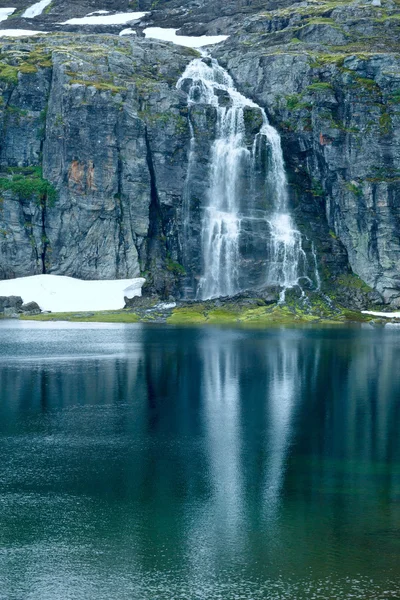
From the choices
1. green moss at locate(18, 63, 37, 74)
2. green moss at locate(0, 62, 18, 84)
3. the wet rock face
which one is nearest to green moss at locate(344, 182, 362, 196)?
the wet rock face

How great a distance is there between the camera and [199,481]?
37531 mm

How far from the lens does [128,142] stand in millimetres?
149500

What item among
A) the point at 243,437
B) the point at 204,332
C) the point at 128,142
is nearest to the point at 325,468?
the point at 243,437

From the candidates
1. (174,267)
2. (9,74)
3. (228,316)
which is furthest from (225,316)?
(9,74)

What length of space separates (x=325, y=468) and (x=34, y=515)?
51.5 feet

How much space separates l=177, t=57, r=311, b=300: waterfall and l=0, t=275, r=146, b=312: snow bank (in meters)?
14.6

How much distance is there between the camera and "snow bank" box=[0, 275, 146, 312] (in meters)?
139

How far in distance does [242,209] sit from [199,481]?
11206 cm

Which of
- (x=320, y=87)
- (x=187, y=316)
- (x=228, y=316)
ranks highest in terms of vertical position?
(x=320, y=87)

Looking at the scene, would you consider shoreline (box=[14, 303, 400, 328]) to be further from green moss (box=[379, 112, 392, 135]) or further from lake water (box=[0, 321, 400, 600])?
lake water (box=[0, 321, 400, 600])

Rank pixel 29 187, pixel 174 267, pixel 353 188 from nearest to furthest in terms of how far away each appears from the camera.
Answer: pixel 353 188 → pixel 174 267 → pixel 29 187

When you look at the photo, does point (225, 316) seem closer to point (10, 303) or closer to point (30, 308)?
point (30, 308)

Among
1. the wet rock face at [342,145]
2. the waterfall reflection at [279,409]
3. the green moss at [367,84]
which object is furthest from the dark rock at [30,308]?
the green moss at [367,84]

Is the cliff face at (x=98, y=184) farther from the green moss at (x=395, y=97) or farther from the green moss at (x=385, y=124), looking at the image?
the green moss at (x=395, y=97)
